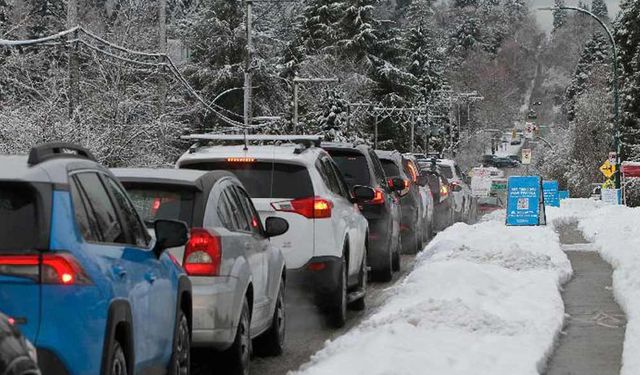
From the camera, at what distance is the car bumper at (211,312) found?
7.92m

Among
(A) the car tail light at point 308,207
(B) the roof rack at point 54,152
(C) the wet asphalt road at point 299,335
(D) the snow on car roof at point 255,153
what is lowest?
(C) the wet asphalt road at point 299,335

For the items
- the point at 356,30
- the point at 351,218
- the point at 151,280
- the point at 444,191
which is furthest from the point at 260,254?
the point at 356,30

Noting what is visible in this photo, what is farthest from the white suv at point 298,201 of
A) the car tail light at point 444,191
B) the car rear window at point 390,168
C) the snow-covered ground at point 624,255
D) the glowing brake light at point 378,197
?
the car tail light at point 444,191

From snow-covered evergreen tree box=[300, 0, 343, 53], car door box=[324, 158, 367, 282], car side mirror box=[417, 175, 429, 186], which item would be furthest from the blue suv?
snow-covered evergreen tree box=[300, 0, 343, 53]

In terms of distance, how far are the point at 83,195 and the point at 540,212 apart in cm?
2344

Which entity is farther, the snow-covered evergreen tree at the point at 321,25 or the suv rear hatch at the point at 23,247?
the snow-covered evergreen tree at the point at 321,25

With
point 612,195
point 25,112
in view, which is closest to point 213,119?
point 612,195

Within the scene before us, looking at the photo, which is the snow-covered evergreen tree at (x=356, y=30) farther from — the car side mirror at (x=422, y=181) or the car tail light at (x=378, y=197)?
the car tail light at (x=378, y=197)

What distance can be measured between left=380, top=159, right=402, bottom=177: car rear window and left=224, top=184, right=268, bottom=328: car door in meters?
11.2

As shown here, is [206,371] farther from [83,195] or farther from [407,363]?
[83,195]

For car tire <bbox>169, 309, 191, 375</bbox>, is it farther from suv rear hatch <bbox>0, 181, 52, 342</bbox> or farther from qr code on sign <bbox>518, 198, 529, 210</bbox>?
qr code on sign <bbox>518, 198, 529, 210</bbox>

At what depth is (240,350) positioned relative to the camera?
27.4 ft

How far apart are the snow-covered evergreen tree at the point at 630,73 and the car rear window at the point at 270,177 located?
169ft

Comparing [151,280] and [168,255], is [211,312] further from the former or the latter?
[151,280]
